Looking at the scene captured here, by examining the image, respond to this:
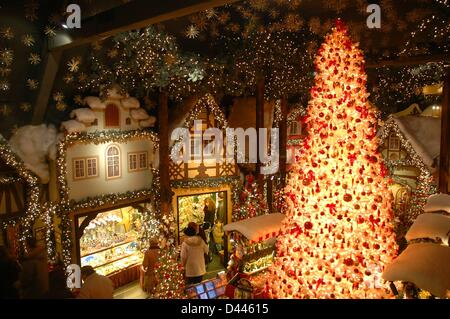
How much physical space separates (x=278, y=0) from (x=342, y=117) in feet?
20.0

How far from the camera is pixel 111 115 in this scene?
9.78 m

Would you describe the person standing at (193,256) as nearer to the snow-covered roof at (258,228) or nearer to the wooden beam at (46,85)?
the snow-covered roof at (258,228)

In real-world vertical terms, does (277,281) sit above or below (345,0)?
below

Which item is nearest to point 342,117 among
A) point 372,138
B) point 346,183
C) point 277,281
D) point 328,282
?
point 372,138

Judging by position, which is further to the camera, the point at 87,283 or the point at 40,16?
the point at 40,16

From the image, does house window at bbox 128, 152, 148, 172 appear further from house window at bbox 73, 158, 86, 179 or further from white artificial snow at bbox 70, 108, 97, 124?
white artificial snow at bbox 70, 108, 97, 124

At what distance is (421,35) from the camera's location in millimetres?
10062

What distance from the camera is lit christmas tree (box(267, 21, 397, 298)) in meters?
6.02

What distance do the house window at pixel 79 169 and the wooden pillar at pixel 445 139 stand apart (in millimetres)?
10876

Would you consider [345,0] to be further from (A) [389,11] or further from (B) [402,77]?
(B) [402,77]

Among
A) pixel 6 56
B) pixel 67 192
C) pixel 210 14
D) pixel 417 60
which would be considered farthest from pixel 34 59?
pixel 417 60

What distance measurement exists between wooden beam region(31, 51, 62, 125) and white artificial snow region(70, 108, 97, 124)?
2.14 feet
